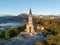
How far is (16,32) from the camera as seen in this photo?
5047 centimetres

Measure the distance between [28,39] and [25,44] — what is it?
429cm

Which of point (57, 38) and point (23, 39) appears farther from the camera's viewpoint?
point (23, 39)

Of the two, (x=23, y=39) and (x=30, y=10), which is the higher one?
(x=30, y=10)

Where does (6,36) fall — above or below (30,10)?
below

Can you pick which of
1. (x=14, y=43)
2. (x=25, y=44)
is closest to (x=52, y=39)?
(x=25, y=44)

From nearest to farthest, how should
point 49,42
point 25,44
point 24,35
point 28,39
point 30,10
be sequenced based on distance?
1. point 49,42
2. point 25,44
3. point 28,39
4. point 24,35
5. point 30,10

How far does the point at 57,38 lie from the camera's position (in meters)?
32.1

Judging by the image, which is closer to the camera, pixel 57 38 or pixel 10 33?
pixel 57 38

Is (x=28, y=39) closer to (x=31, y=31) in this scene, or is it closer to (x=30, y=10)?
(x=31, y=31)

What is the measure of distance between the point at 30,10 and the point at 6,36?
8760 millimetres

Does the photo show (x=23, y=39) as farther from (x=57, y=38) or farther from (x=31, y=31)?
(x=57, y=38)

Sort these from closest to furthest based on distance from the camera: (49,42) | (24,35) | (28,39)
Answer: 1. (49,42)
2. (28,39)
3. (24,35)

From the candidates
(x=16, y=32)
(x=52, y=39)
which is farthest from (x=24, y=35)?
(x=52, y=39)

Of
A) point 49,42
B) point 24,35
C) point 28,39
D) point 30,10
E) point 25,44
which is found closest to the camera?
point 49,42
